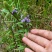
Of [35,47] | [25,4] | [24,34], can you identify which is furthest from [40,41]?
[25,4]

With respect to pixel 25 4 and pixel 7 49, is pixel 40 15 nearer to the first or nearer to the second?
pixel 25 4

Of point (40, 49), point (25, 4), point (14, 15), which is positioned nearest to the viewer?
point (40, 49)

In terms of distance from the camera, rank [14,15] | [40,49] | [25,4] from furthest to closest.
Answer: [25,4]
[14,15]
[40,49]

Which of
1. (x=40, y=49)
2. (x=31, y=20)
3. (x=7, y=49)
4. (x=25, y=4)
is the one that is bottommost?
(x=7, y=49)

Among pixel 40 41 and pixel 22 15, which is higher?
pixel 22 15

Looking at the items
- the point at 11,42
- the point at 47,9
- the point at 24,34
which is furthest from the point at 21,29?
the point at 47,9

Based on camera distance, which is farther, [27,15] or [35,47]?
[27,15]
